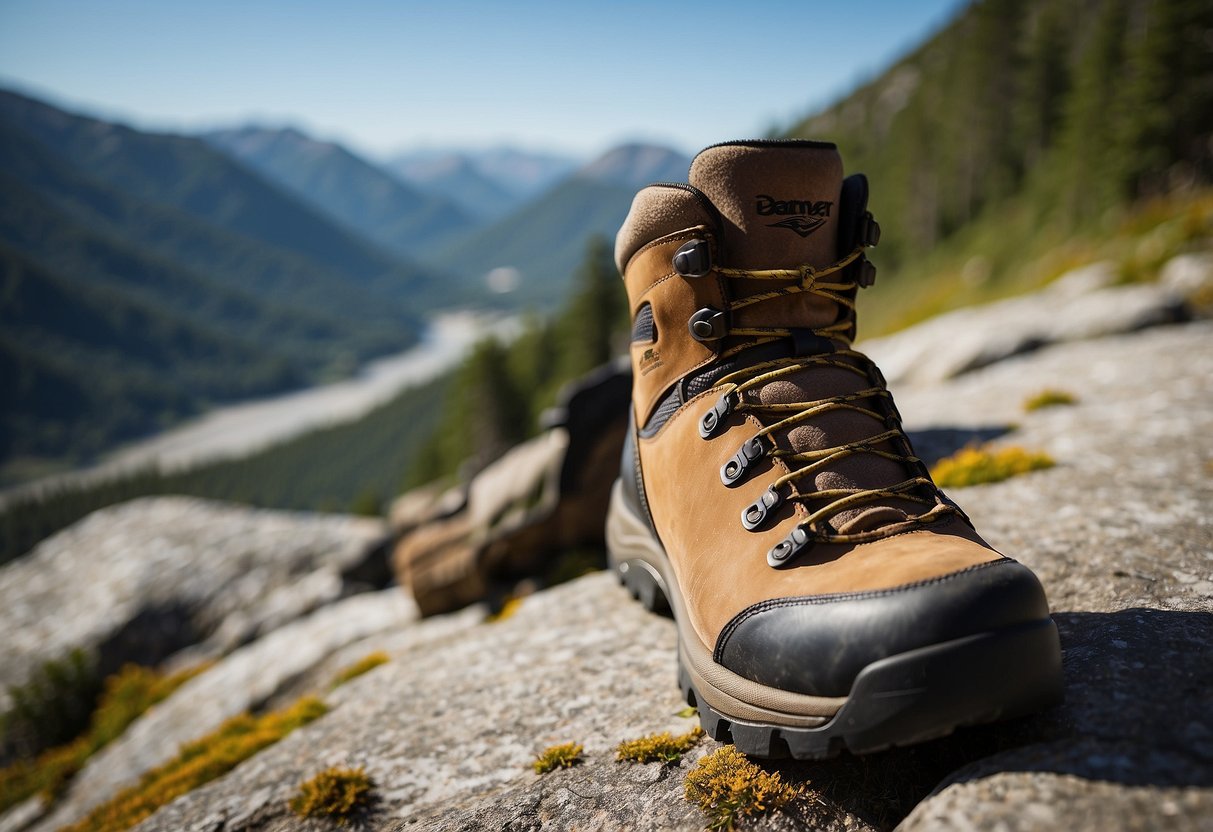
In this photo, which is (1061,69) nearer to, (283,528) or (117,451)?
(283,528)

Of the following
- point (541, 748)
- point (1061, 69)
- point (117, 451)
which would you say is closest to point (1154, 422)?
point (541, 748)

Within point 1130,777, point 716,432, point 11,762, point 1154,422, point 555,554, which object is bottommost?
point 11,762

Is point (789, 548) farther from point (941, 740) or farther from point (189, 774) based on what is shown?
point (189, 774)

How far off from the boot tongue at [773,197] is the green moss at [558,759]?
2109 mm

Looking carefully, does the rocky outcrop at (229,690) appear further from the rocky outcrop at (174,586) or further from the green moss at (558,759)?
the green moss at (558,759)

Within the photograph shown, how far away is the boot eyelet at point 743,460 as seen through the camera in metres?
2.46

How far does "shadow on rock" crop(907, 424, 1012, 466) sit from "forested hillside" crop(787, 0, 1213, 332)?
32.3 ft

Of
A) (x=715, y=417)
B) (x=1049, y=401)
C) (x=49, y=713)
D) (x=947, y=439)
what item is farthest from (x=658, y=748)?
(x=49, y=713)

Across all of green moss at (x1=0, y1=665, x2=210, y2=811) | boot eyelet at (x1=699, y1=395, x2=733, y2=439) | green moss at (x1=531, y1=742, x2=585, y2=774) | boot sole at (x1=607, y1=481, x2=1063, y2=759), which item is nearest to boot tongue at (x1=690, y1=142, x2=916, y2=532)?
boot eyelet at (x1=699, y1=395, x2=733, y2=439)

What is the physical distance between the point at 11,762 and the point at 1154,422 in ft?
47.5

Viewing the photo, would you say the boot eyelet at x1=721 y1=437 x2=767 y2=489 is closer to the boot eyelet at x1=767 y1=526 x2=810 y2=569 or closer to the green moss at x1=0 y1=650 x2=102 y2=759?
the boot eyelet at x1=767 y1=526 x2=810 y2=569

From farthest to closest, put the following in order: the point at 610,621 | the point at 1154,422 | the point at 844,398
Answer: the point at 1154,422 < the point at 610,621 < the point at 844,398

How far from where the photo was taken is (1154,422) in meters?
4.86

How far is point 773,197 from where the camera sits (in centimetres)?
267
